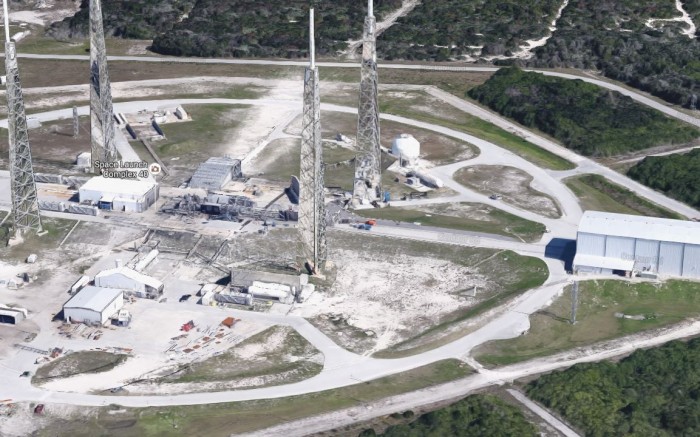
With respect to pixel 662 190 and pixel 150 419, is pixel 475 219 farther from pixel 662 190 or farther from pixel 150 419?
pixel 150 419

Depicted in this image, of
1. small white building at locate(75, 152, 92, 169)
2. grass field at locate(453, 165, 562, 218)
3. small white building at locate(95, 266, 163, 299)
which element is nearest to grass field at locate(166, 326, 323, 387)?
small white building at locate(95, 266, 163, 299)

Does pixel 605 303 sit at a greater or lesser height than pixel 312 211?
lesser

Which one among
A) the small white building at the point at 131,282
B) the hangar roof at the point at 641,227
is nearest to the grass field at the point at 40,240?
the small white building at the point at 131,282

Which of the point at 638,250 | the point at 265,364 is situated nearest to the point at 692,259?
the point at 638,250

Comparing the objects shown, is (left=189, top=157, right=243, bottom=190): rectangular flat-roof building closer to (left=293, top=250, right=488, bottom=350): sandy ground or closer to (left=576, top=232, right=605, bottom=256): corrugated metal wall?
(left=293, top=250, right=488, bottom=350): sandy ground

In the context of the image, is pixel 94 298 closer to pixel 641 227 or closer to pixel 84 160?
pixel 84 160

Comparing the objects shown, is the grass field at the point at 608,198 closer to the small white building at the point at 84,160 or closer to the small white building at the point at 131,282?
the small white building at the point at 131,282

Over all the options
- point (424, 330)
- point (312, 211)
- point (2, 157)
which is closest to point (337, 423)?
point (424, 330)
